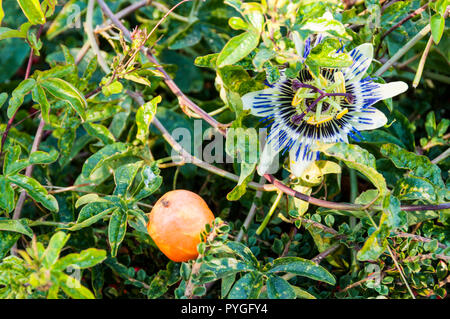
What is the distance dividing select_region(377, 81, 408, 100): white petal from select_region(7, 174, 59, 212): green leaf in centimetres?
A: 78

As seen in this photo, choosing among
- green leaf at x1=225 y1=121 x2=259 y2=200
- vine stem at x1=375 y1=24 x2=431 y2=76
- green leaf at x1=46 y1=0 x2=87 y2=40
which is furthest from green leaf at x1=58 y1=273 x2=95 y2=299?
green leaf at x1=46 y1=0 x2=87 y2=40

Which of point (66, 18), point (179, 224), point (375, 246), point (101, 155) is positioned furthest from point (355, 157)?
point (66, 18)

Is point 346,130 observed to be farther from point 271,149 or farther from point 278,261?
point 278,261

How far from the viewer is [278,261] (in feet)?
3.61

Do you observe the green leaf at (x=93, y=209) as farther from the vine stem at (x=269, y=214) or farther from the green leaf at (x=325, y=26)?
the green leaf at (x=325, y=26)

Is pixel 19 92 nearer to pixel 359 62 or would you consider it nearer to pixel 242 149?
pixel 242 149

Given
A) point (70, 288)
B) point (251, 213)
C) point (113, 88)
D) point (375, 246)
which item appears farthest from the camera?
point (251, 213)

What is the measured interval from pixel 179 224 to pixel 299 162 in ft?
1.02

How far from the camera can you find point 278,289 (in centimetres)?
105

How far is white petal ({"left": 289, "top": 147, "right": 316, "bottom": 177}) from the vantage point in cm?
115

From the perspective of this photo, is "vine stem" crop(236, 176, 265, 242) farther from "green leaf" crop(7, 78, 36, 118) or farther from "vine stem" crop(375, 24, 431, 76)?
"green leaf" crop(7, 78, 36, 118)

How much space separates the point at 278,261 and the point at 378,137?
0.47 meters

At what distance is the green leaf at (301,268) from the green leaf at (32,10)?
0.75 m
